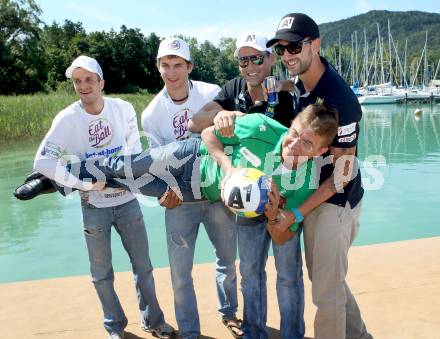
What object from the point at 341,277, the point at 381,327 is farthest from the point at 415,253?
the point at 341,277

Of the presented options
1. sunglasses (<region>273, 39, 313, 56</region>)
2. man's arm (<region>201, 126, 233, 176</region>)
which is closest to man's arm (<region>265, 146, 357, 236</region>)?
man's arm (<region>201, 126, 233, 176</region>)

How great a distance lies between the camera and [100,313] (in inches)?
132

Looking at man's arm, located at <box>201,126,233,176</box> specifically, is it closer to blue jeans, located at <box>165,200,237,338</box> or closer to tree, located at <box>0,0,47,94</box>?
blue jeans, located at <box>165,200,237,338</box>

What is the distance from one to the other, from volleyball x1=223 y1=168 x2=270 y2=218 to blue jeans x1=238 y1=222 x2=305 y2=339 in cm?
33

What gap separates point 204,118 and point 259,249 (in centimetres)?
83

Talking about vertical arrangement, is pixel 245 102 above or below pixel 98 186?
above

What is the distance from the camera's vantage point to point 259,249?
8.73ft

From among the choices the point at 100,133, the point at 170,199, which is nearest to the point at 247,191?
the point at 170,199

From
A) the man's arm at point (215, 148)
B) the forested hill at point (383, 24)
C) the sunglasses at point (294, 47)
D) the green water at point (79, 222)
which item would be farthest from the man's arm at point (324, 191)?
the forested hill at point (383, 24)

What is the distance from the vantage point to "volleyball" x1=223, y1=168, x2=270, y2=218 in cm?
231

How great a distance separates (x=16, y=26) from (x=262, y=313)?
3794 cm

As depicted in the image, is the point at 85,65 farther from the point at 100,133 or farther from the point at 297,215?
the point at 297,215

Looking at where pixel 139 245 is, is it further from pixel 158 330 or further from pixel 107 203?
pixel 158 330

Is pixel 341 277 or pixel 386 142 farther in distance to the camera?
pixel 386 142
